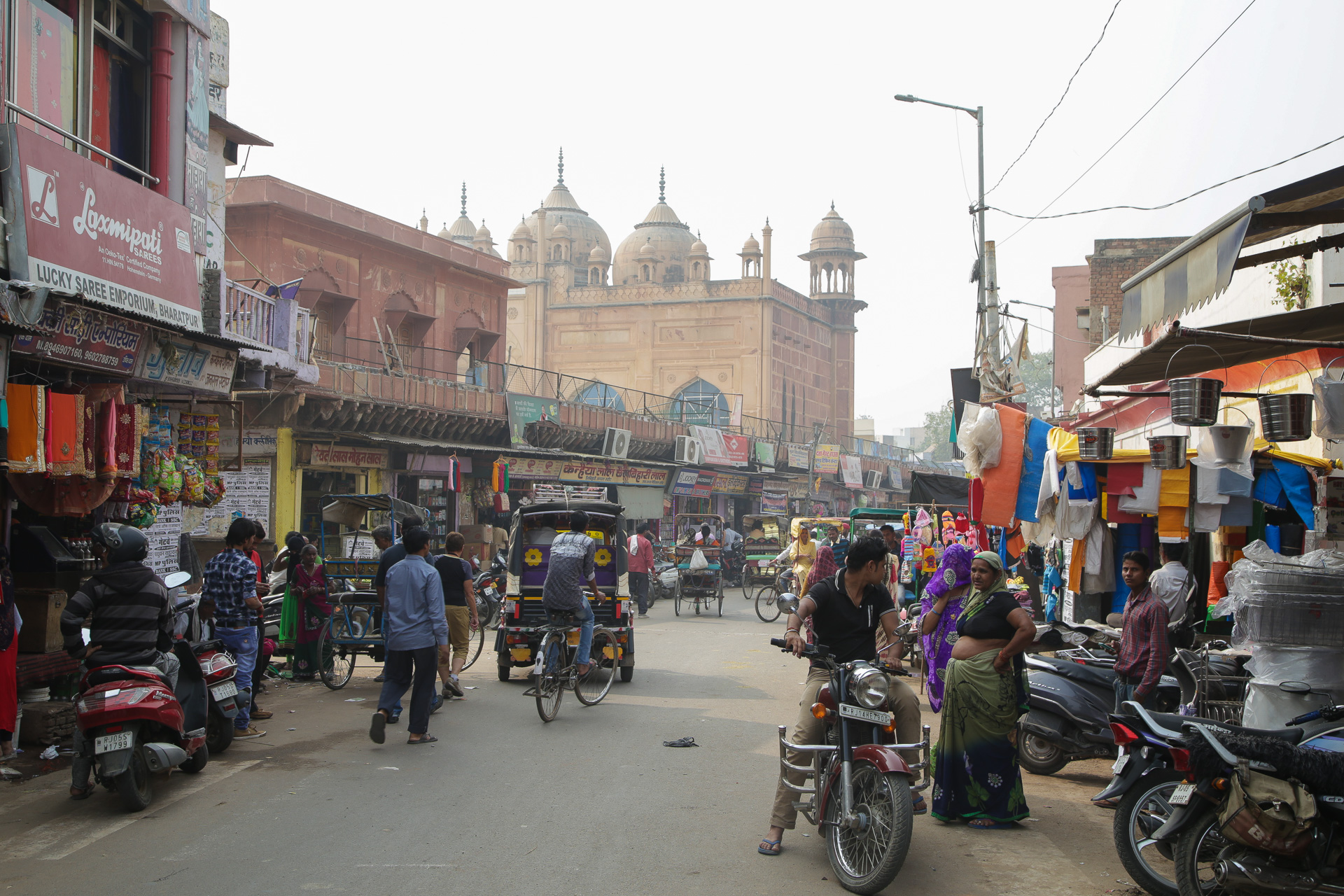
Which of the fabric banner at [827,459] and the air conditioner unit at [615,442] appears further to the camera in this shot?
the fabric banner at [827,459]

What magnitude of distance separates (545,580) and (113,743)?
4.93m

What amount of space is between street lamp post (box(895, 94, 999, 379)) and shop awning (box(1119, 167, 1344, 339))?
33.0 feet

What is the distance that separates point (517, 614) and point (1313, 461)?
722 centimetres

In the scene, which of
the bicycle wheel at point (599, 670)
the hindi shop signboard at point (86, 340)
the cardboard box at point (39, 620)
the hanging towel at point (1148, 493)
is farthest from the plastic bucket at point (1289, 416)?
the cardboard box at point (39, 620)

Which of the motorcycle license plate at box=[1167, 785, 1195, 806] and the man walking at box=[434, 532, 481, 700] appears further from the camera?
the man walking at box=[434, 532, 481, 700]

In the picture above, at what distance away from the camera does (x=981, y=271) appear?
57.5 ft

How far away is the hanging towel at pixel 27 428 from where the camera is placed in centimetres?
732

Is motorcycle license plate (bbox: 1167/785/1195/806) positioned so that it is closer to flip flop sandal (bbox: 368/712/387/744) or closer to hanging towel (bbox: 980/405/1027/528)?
hanging towel (bbox: 980/405/1027/528)

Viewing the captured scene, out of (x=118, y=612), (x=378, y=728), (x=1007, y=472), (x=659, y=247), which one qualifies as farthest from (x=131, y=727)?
(x=659, y=247)

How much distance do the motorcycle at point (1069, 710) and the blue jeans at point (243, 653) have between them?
5.60 metres

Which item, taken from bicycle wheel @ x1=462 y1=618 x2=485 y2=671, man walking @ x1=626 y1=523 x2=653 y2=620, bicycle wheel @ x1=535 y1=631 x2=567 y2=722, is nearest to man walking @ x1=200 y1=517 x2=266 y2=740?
bicycle wheel @ x1=535 y1=631 x2=567 y2=722

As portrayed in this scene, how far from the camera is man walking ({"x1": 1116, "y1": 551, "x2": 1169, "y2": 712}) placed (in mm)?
6586

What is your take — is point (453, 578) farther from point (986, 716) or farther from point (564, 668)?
point (986, 716)

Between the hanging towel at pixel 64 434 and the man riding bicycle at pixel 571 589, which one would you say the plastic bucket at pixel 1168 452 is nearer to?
the man riding bicycle at pixel 571 589
